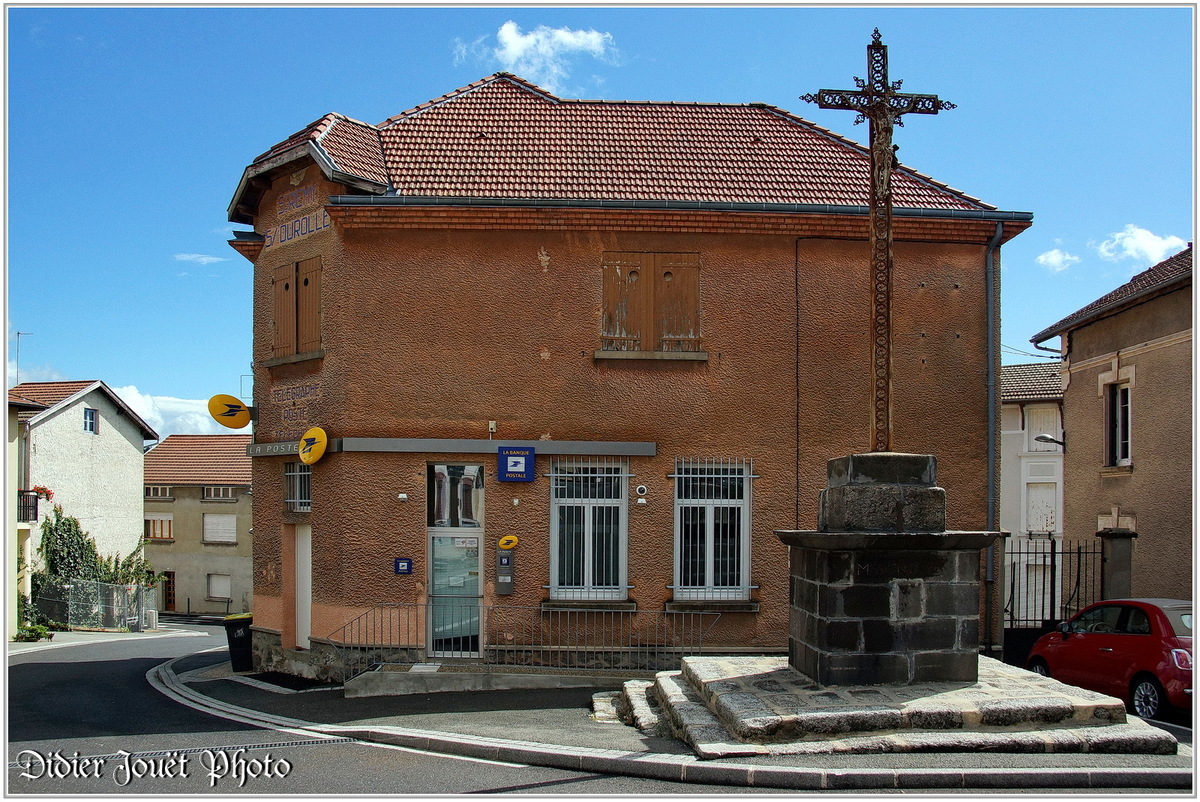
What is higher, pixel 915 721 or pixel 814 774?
pixel 915 721

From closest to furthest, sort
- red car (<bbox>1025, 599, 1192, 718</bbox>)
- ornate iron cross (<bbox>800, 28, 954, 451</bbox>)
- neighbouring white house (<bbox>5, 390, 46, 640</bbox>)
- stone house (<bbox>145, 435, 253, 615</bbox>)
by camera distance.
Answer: ornate iron cross (<bbox>800, 28, 954, 451</bbox>) → red car (<bbox>1025, 599, 1192, 718</bbox>) → neighbouring white house (<bbox>5, 390, 46, 640</bbox>) → stone house (<bbox>145, 435, 253, 615</bbox>)

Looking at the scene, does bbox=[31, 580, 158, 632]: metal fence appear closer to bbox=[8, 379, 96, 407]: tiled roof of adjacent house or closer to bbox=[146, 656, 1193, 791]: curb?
bbox=[8, 379, 96, 407]: tiled roof of adjacent house

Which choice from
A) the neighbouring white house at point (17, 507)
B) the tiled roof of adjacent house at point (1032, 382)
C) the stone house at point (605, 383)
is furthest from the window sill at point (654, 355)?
the tiled roof of adjacent house at point (1032, 382)

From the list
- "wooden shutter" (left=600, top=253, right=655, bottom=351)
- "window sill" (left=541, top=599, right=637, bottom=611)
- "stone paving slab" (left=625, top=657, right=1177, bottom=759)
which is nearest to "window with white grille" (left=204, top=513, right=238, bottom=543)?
"window sill" (left=541, top=599, right=637, bottom=611)

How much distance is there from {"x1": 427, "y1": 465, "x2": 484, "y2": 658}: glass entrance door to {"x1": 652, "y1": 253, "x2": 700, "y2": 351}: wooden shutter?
312cm

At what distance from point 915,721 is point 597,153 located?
9.34 metres

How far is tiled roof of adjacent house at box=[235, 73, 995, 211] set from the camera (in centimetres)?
1312

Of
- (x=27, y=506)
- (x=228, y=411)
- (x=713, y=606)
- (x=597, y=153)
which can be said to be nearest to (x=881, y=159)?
(x=597, y=153)

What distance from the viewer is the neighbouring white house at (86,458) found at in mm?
28219

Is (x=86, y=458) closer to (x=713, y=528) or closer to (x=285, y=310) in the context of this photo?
(x=285, y=310)

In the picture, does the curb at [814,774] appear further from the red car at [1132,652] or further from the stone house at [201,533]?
→ the stone house at [201,533]

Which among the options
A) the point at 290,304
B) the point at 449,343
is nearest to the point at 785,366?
the point at 449,343

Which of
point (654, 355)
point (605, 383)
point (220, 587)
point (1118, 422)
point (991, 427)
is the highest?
point (654, 355)

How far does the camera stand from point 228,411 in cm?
1438
